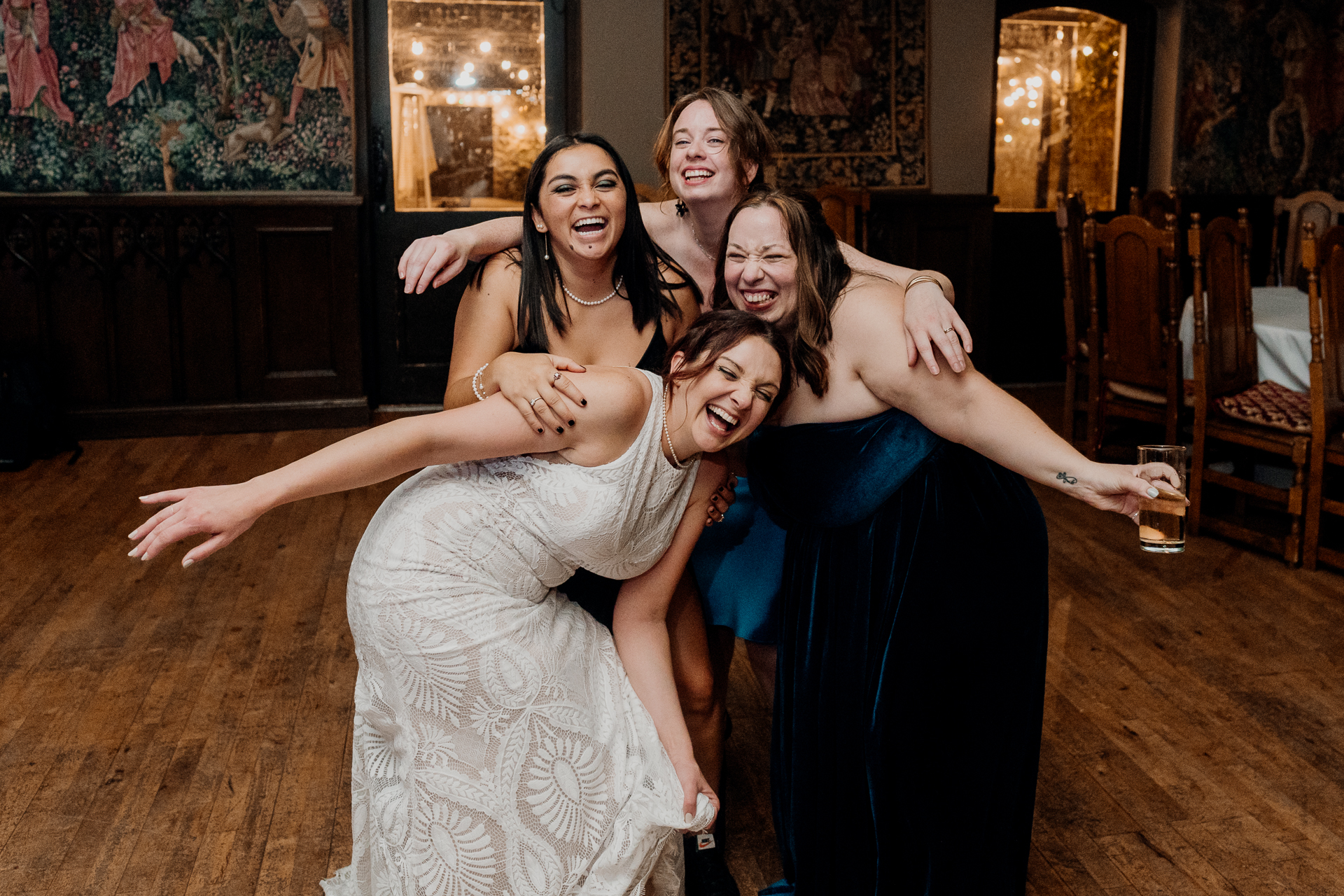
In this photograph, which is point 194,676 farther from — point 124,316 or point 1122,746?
point 124,316

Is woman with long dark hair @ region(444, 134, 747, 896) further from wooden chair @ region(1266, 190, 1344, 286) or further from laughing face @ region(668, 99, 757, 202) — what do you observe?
wooden chair @ region(1266, 190, 1344, 286)

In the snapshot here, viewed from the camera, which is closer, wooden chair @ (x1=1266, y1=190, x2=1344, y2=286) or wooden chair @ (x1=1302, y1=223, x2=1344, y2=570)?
wooden chair @ (x1=1302, y1=223, x2=1344, y2=570)

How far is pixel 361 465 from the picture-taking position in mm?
1639

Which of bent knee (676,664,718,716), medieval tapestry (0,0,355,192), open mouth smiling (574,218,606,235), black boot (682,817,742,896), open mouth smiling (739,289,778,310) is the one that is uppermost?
medieval tapestry (0,0,355,192)

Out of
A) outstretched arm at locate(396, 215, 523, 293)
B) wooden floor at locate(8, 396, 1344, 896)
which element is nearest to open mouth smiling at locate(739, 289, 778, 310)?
outstretched arm at locate(396, 215, 523, 293)

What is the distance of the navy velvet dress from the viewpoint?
184 centimetres

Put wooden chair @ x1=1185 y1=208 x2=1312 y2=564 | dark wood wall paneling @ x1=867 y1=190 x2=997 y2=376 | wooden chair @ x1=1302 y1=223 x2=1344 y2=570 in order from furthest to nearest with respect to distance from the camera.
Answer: dark wood wall paneling @ x1=867 y1=190 x2=997 y2=376 → wooden chair @ x1=1185 y1=208 x2=1312 y2=564 → wooden chair @ x1=1302 y1=223 x2=1344 y2=570

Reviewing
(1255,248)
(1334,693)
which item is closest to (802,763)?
(1334,693)

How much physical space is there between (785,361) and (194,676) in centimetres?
207

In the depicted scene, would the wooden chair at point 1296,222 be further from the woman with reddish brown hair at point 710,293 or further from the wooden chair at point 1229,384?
the woman with reddish brown hair at point 710,293

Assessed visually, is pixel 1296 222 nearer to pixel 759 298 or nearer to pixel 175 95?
pixel 759 298

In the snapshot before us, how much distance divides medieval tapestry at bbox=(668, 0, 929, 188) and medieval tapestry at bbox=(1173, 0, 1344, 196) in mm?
1818

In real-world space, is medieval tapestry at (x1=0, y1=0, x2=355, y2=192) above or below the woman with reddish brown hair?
above

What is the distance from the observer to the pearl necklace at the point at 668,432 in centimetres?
177
